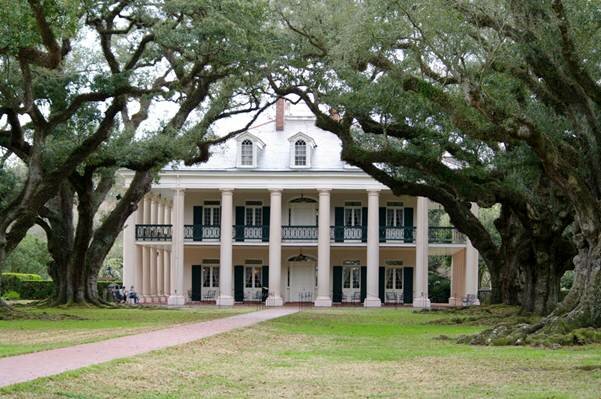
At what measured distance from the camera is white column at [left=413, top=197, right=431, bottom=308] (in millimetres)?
47250

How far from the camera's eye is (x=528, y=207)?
25.9 m

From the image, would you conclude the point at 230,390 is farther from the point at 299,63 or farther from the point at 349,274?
the point at 349,274

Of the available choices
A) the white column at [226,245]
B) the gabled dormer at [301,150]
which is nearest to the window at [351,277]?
the gabled dormer at [301,150]

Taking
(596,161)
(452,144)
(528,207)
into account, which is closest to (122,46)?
(452,144)

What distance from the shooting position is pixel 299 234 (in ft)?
164

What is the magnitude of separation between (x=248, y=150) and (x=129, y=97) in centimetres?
2031

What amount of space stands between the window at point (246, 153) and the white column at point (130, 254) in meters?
6.39

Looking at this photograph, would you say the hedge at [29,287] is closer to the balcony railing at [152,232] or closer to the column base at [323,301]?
the balcony railing at [152,232]

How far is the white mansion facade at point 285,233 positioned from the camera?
4750 centimetres

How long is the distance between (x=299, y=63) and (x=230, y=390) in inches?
676

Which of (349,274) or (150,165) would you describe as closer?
(150,165)

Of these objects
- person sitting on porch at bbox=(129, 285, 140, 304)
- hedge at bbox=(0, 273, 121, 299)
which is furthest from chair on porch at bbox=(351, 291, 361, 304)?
hedge at bbox=(0, 273, 121, 299)

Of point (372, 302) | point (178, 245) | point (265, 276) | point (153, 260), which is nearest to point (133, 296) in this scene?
point (178, 245)

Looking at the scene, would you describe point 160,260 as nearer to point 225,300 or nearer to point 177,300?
point 177,300
